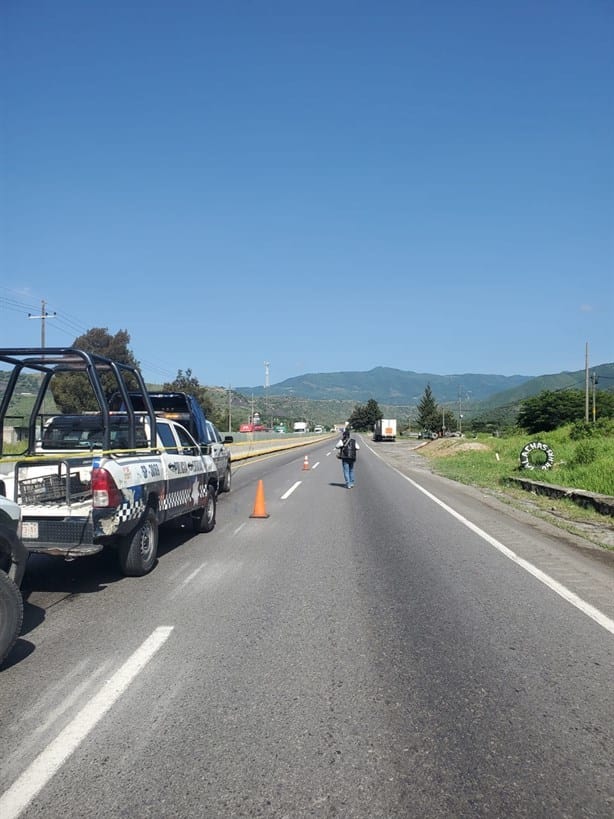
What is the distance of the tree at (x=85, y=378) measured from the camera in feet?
182

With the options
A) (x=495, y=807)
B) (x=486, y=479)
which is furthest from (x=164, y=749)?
(x=486, y=479)

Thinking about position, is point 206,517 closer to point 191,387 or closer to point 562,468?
point 562,468

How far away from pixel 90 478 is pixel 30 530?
0.85 m

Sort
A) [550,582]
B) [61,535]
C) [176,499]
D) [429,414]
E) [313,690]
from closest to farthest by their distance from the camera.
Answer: [313,690]
[61,535]
[550,582]
[176,499]
[429,414]

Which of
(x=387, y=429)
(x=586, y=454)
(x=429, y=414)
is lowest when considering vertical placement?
(x=586, y=454)

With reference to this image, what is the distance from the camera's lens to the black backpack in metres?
19.5

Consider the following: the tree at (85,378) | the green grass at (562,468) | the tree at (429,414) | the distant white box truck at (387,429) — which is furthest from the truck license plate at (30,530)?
the tree at (429,414)

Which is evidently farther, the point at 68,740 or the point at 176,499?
the point at 176,499

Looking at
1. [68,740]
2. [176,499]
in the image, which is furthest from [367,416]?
[68,740]

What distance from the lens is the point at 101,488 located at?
7008 millimetres

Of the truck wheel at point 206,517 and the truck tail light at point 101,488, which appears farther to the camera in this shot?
the truck wheel at point 206,517

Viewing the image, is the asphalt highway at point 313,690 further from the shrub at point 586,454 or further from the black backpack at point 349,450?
the shrub at point 586,454

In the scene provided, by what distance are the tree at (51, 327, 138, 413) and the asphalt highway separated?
44.8 metres

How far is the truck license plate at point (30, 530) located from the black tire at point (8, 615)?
2103mm
